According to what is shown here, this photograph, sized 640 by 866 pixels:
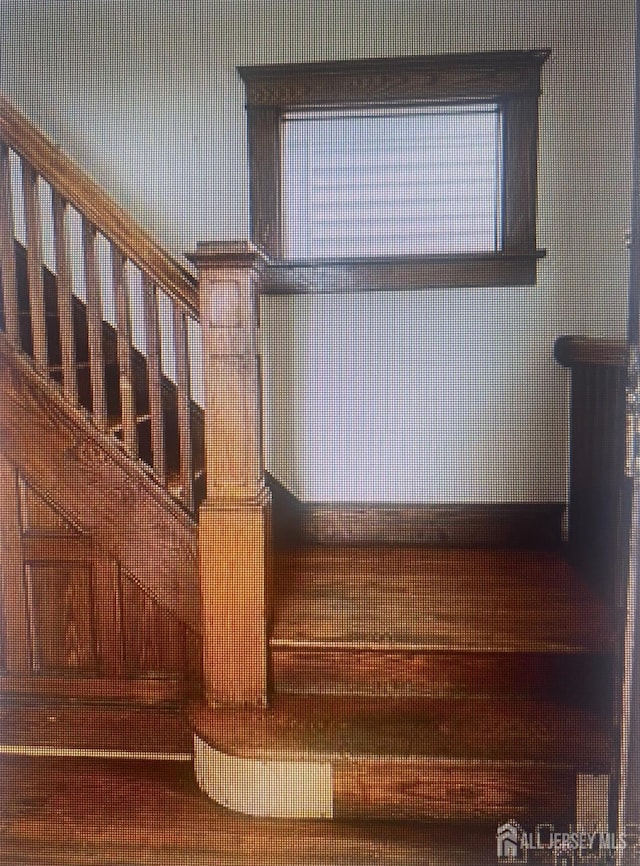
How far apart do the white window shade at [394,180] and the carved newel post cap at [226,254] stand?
3.14 ft

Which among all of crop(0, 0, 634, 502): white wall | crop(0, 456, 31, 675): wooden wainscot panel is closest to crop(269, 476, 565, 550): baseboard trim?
crop(0, 0, 634, 502): white wall

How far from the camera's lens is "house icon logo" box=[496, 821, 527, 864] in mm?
1517

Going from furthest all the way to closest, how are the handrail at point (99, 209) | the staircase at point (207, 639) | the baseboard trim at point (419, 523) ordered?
1. the baseboard trim at point (419, 523)
2. the handrail at point (99, 209)
3. the staircase at point (207, 639)

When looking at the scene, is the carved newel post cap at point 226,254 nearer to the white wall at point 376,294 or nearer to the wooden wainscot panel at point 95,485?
the wooden wainscot panel at point 95,485

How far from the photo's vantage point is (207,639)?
1.80 metres

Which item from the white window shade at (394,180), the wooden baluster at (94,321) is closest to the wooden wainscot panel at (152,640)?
the wooden baluster at (94,321)

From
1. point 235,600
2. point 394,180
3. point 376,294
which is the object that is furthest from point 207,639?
point 394,180

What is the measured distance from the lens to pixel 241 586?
1.78 m

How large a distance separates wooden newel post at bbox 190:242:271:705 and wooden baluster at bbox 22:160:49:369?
1.44ft

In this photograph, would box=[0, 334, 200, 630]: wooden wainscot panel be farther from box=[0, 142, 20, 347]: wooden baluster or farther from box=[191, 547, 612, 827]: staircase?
box=[191, 547, 612, 827]: staircase

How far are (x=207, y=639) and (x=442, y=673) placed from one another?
1.88 ft

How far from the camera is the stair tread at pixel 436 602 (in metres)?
1.81

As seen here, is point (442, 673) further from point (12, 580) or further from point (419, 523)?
point (12, 580)

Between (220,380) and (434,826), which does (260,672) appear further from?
(220,380)
